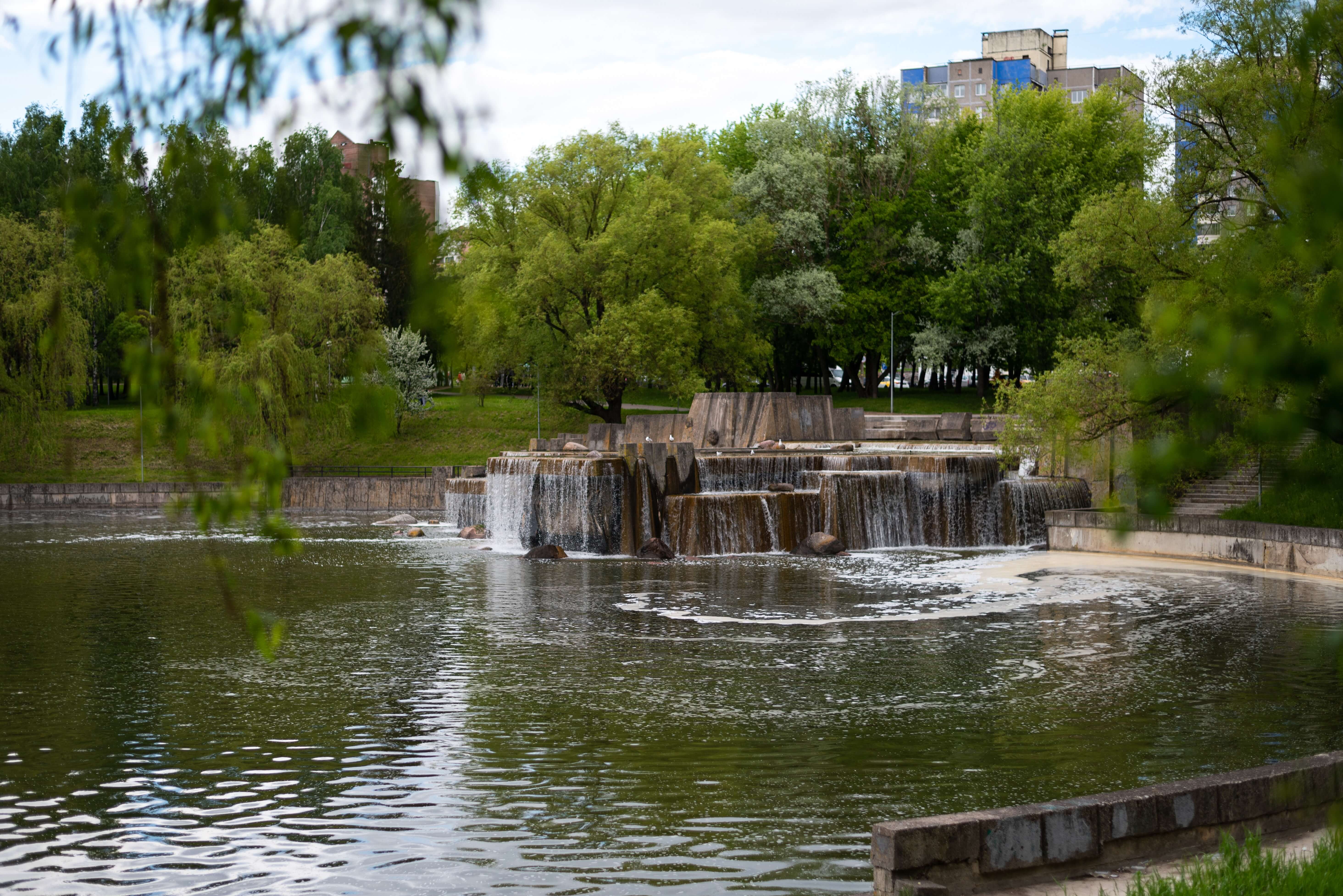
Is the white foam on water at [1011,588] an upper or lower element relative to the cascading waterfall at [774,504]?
lower

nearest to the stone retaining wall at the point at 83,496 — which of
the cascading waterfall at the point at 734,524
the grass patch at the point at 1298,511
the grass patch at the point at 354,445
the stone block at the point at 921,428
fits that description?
the grass patch at the point at 354,445

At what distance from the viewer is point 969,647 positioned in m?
16.0

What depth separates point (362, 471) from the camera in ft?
165

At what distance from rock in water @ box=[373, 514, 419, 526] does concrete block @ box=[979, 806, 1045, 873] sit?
32197 mm

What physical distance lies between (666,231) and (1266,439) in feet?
156

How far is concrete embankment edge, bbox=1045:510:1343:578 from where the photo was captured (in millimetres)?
23250

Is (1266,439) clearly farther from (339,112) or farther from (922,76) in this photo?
(922,76)

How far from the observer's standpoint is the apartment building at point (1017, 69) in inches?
4528

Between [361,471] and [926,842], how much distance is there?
45.7m

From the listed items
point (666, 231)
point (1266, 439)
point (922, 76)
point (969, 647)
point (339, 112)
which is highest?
point (922, 76)

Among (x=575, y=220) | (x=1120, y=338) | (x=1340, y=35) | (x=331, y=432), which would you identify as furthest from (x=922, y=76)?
(x=1340, y=35)

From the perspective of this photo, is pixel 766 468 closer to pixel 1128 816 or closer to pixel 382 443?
pixel 382 443

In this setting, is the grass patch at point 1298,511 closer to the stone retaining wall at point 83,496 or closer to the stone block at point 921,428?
the stone block at point 921,428

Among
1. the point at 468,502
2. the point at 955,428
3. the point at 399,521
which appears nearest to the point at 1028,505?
the point at 955,428
